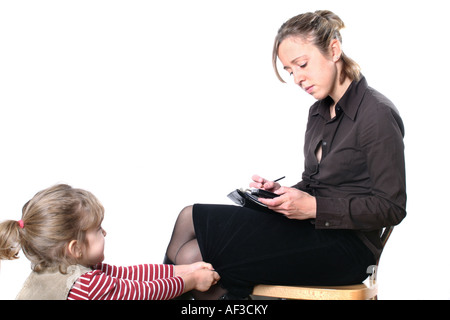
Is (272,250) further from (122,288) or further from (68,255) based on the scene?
(68,255)

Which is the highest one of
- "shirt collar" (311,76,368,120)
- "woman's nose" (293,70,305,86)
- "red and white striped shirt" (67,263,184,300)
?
"woman's nose" (293,70,305,86)

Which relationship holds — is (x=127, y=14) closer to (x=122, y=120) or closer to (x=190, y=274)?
(x=122, y=120)

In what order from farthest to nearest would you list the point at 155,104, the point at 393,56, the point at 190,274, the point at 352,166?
the point at 155,104 → the point at 393,56 → the point at 352,166 → the point at 190,274

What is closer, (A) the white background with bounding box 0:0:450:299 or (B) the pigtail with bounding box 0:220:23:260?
(B) the pigtail with bounding box 0:220:23:260

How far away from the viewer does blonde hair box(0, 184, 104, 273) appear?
72.6 inches

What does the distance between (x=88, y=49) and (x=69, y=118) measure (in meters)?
0.51

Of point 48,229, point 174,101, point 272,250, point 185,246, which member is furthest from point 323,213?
point 174,101

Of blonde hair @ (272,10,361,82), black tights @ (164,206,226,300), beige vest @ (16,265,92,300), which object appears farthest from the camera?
blonde hair @ (272,10,361,82)

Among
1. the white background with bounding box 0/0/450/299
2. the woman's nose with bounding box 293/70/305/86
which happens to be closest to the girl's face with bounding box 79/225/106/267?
the woman's nose with bounding box 293/70/305/86

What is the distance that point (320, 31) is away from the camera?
2.11 metres

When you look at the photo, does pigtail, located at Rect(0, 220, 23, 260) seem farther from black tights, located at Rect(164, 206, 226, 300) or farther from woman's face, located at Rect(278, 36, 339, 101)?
woman's face, located at Rect(278, 36, 339, 101)

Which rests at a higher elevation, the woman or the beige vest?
the woman

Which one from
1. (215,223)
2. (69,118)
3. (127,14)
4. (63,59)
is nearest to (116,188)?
(69,118)

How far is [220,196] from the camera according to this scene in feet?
12.5
